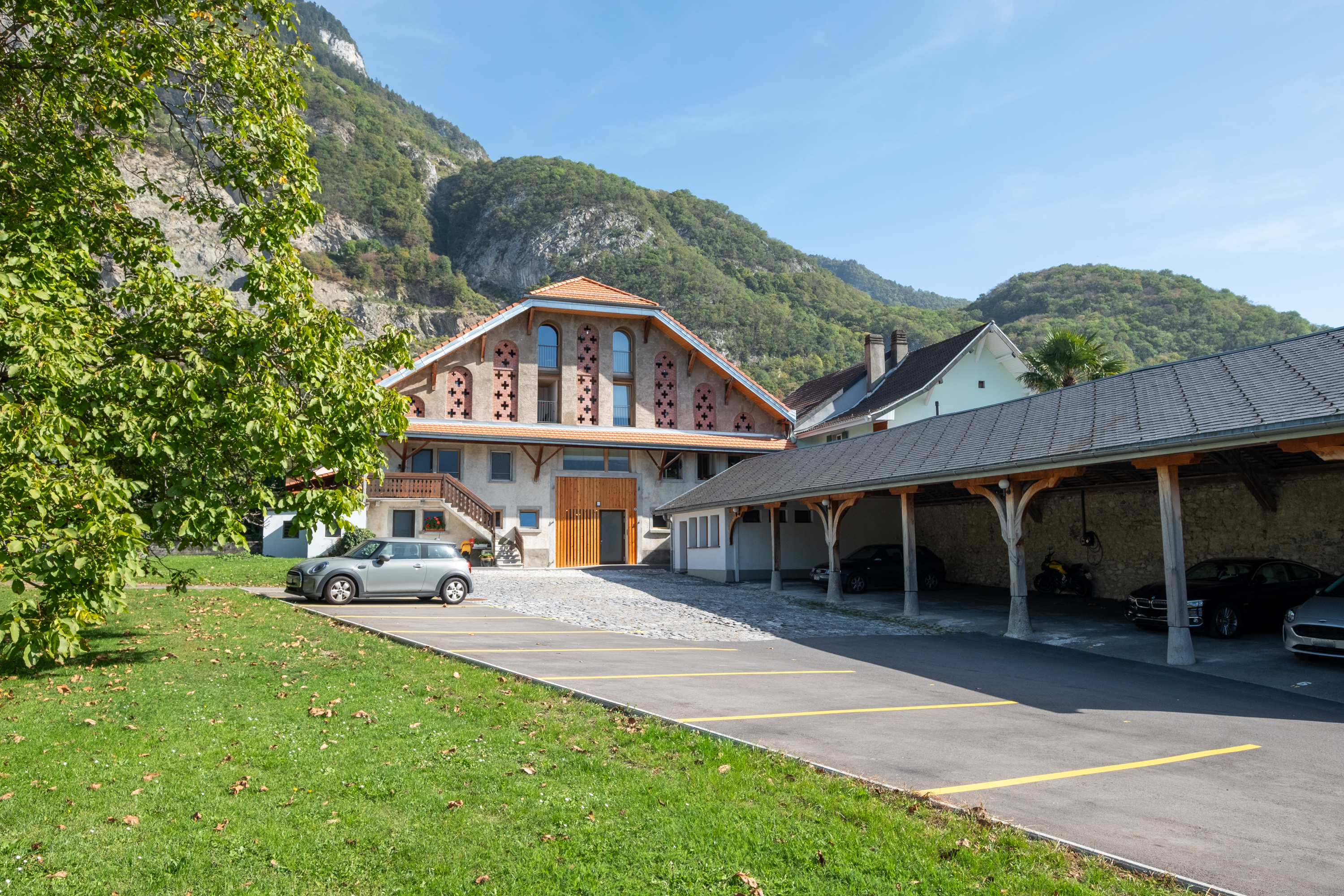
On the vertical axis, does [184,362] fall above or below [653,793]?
above

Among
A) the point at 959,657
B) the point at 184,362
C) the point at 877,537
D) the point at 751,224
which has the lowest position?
the point at 959,657

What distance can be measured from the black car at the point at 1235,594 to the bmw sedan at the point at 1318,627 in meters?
2.26

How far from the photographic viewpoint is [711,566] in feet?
96.0

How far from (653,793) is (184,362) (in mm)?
8010

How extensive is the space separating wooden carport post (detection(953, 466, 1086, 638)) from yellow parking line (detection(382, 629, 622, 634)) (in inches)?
299

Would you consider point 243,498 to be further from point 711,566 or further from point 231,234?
point 711,566

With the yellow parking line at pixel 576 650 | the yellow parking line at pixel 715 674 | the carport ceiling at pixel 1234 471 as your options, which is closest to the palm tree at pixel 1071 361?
the carport ceiling at pixel 1234 471

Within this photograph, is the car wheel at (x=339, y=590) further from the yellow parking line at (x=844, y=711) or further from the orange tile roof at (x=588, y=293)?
the orange tile roof at (x=588, y=293)

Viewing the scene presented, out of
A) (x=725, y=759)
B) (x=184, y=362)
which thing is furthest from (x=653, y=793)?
(x=184, y=362)

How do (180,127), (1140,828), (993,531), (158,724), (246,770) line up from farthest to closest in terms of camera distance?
(993,531) < (180,127) < (158,724) < (246,770) < (1140,828)

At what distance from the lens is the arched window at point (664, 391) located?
36.6 metres

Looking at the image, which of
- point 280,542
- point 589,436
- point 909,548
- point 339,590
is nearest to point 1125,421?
point 909,548

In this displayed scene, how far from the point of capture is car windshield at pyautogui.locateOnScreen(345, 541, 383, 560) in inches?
771

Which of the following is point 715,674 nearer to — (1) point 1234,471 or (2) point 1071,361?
(1) point 1234,471
